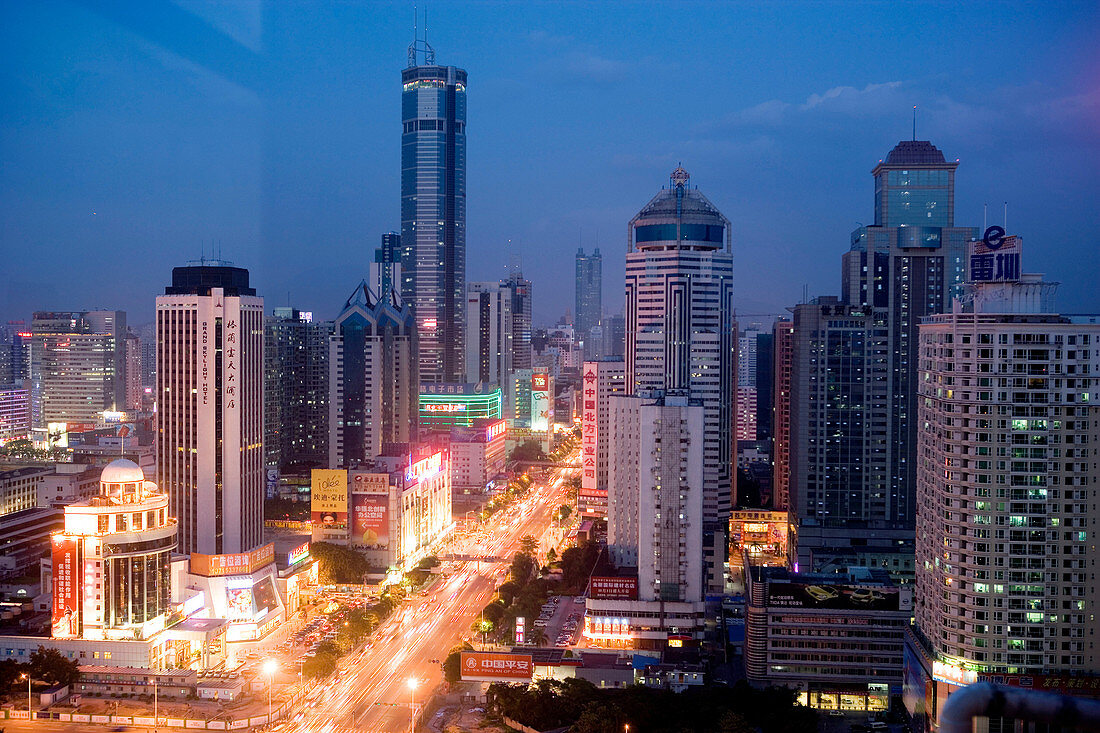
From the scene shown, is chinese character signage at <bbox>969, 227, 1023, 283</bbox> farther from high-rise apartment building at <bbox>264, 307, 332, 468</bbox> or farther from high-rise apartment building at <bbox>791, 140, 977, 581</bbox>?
high-rise apartment building at <bbox>264, 307, 332, 468</bbox>

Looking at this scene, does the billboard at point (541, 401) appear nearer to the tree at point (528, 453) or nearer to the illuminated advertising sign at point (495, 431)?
the tree at point (528, 453)

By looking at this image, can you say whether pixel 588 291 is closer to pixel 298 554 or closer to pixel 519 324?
pixel 519 324

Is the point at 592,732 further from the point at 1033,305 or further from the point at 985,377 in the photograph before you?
the point at 1033,305

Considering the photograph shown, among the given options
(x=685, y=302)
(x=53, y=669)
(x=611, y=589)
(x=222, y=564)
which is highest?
(x=685, y=302)

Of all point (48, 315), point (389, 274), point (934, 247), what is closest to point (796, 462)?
point (934, 247)

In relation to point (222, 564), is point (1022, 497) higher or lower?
higher

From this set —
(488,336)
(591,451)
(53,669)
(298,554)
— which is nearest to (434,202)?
(488,336)
